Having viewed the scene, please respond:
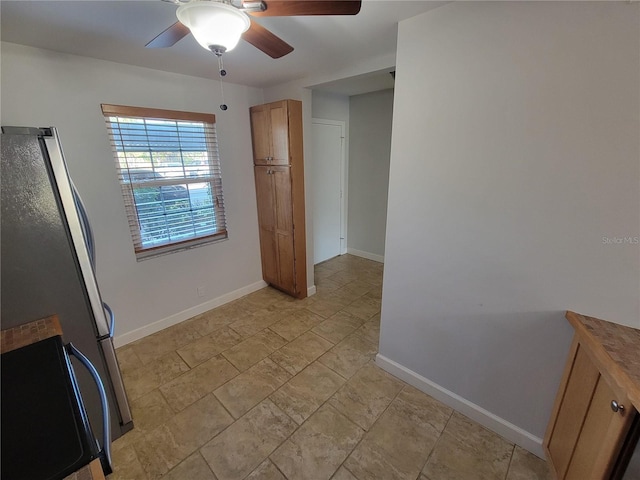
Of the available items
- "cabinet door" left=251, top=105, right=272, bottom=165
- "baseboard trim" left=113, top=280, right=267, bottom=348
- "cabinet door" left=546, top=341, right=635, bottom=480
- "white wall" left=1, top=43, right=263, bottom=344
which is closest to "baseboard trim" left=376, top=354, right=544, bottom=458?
"cabinet door" left=546, top=341, right=635, bottom=480

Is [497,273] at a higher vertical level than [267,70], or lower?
lower

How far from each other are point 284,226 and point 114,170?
5.07ft

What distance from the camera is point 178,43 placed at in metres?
1.73

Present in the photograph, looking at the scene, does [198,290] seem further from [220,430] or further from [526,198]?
[526,198]

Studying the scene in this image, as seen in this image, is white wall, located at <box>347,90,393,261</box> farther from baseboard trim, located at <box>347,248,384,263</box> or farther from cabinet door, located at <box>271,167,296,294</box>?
cabinet door, located at <box>271,167,296,294</box>

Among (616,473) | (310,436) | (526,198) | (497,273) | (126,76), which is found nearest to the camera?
(616,473)

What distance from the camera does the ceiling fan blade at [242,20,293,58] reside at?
3.90ft

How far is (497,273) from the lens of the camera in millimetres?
1485

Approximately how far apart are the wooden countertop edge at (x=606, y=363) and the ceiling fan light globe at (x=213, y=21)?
73.1 inches

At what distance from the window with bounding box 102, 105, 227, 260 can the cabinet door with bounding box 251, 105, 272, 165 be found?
425 millimetres

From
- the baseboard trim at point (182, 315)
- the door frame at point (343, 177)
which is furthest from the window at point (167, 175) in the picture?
the door frame at point (343, 177)

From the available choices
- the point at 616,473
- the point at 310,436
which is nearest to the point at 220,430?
the point at 310,436

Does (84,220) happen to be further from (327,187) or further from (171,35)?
(327,187)

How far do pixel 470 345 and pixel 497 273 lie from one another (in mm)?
502
